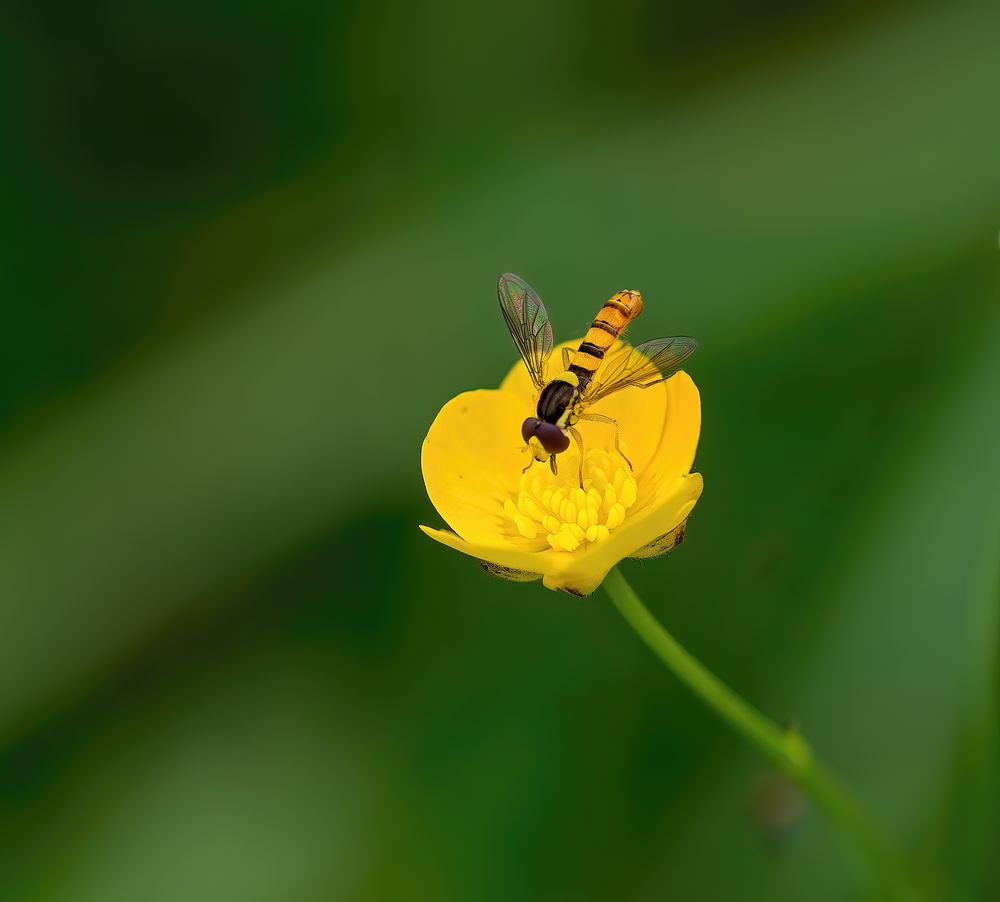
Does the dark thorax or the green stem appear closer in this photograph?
the green stem

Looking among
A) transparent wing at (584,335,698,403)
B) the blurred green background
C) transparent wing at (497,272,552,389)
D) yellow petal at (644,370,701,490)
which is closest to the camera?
yellow petal at (644,370,701,490)

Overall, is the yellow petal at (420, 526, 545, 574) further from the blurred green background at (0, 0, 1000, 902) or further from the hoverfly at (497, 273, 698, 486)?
the blurred green background at (0, 0, 1000, 902)

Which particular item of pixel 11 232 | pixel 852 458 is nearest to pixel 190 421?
pixel 11 232

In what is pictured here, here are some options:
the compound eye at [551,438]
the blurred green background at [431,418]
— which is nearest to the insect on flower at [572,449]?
the compound eye at [551,438]

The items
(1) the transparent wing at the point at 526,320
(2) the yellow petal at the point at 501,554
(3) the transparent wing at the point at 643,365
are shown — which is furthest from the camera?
(1) the transparent wing at the point at 526,320

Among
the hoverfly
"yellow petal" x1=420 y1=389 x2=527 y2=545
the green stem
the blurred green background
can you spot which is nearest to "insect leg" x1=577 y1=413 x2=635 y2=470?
the hoverfly

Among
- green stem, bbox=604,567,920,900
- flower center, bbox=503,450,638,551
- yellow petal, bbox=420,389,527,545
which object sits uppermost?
yellow petal, bbox=420,389,527,545

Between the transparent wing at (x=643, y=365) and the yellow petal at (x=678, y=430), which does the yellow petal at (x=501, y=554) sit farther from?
the transparent wing at (x=643, y=365)
